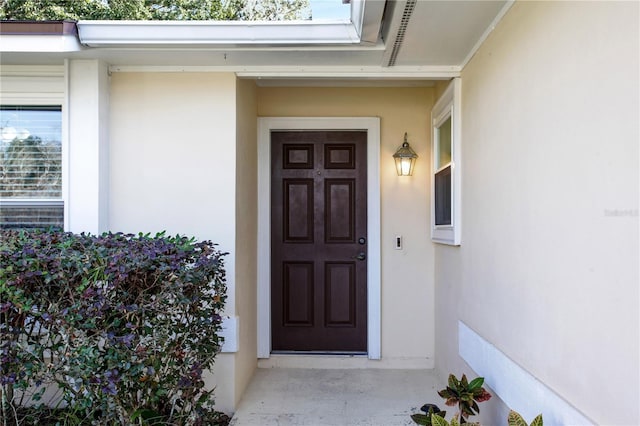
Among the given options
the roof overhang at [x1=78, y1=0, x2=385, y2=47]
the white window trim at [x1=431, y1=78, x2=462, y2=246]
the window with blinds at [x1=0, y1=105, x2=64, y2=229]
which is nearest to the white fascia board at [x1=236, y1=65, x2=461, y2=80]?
the white window trim at [x1=431, y1=78, x2=462, y2=246]

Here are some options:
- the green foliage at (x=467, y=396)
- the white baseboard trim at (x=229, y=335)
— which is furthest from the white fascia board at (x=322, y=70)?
the green foliage at (x=467, y=396)

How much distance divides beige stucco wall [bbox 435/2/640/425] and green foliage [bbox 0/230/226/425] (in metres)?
1.57

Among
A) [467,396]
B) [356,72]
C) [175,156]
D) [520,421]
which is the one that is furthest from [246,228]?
[520,421]

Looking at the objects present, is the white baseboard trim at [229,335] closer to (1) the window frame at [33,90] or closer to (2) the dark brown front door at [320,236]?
(2) the dark brown front door at [320,236]

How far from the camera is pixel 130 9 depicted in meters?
7.30

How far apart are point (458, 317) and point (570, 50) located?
1.89 meters

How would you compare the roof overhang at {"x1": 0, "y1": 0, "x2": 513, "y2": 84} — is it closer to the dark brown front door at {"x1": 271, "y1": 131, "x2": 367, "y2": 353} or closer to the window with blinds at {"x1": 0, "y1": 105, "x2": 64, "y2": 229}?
the window with blinds at {"x1": 0, "y1": 105, "x2": 64, "y2": 229}

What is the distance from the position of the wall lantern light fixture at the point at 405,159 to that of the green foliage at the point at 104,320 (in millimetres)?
1968

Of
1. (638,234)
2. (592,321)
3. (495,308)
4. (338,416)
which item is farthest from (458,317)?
(638,234)

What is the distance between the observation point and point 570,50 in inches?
61.6

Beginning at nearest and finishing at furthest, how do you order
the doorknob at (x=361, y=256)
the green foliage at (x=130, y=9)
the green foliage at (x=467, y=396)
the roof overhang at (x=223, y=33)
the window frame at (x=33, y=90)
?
the green foliage at (x=467, y=396), the roof overhang at (x=223, y=33), the window frame at (x=33, y=90), the doorknob at (x=361, y=256), the green foliage at (x=130, y=9)

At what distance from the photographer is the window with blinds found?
295 centimetres

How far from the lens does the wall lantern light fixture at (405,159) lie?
364cm

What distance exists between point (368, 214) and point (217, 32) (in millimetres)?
1920
